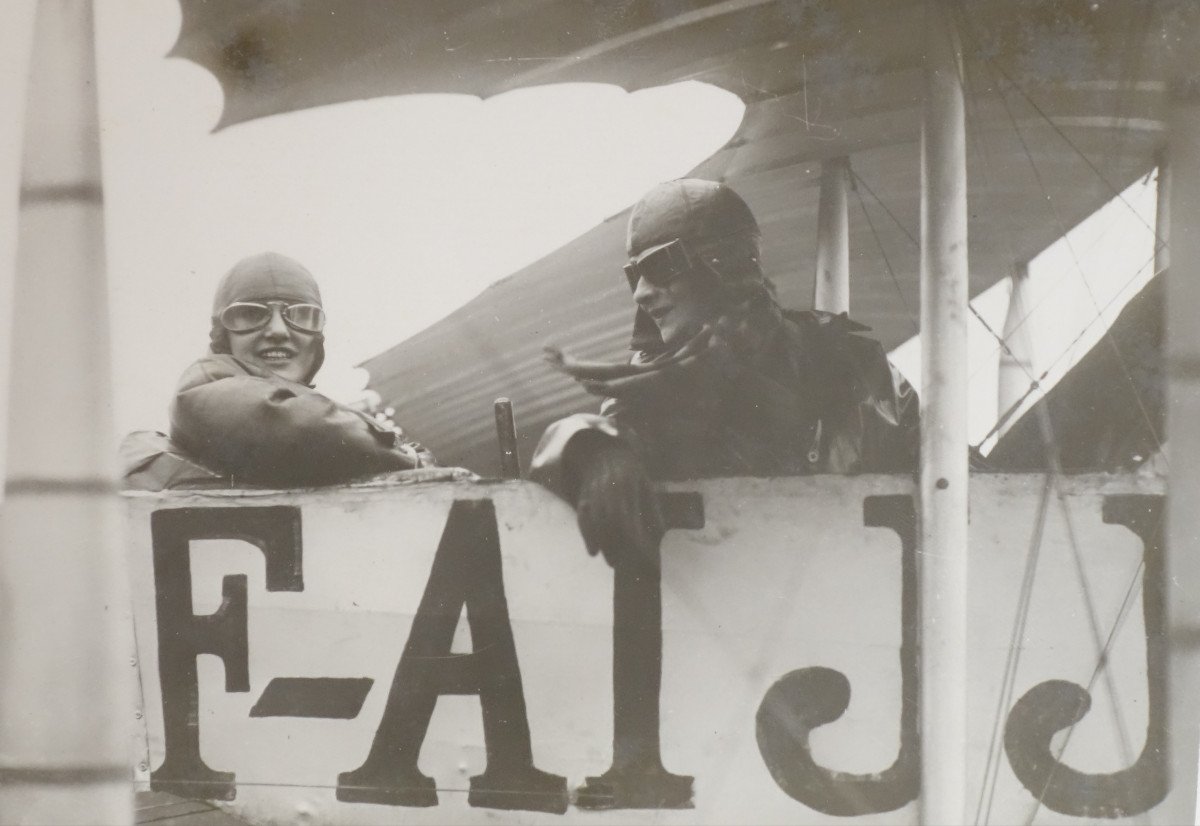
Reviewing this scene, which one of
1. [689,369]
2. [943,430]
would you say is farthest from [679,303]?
[943,430]

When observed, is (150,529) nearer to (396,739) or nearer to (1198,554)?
(396,739)

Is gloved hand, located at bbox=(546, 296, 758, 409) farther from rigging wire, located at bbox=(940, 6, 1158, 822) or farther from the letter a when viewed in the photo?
rigging wire, located at bbox=(940, 6, 1158, 822)

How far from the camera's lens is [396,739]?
1.96 metres

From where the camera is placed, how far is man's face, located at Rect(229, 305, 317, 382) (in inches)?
78.7

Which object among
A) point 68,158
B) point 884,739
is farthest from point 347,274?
point 884,739

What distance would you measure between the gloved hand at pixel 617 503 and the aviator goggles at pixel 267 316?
23.5 inches

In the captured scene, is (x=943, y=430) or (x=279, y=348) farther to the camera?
(x=279, y=348)

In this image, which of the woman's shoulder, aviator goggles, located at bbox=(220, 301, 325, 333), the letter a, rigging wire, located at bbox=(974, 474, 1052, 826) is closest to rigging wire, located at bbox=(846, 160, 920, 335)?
rigging wire, located at bbox=(974, 474, 1052, 826)

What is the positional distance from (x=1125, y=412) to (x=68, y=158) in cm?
210

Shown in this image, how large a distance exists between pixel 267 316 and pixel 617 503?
790mm

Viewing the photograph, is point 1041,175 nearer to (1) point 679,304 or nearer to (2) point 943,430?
(2) point 943,430

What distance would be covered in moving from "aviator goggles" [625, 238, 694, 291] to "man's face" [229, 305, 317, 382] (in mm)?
Result: 658

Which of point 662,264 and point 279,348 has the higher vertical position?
point 662,264

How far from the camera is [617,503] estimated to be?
1.89 m
